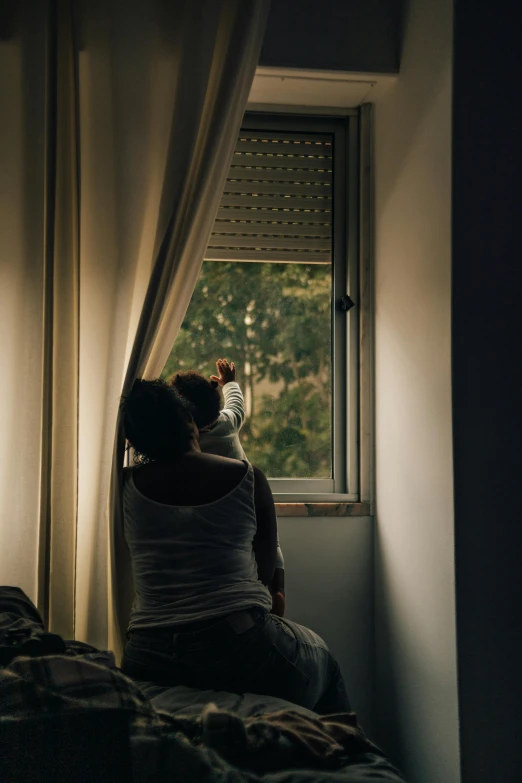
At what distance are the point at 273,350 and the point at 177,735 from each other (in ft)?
5.16

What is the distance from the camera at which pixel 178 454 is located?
1.75m

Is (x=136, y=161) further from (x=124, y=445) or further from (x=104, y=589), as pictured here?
(x=104, y=589)

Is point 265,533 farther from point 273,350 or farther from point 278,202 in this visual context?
point 278,202

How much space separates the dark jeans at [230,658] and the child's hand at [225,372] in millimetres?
826

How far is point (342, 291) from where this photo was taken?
2592 mm

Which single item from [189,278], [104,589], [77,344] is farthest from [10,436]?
[189,278]

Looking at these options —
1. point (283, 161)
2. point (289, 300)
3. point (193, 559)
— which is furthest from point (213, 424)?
point (283, 161)

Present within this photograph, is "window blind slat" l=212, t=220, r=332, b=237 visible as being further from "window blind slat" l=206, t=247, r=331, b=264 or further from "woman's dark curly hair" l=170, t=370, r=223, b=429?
"woman's dark curly hair" l=170, t=370, r=223, b=429

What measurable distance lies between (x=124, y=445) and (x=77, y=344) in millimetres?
328

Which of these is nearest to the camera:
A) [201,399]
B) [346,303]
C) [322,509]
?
[201,399]

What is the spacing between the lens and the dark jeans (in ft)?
5.36

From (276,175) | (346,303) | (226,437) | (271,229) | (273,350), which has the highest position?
(276,175)

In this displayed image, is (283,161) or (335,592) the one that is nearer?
(335,592)

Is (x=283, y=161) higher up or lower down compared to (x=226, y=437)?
higher up
